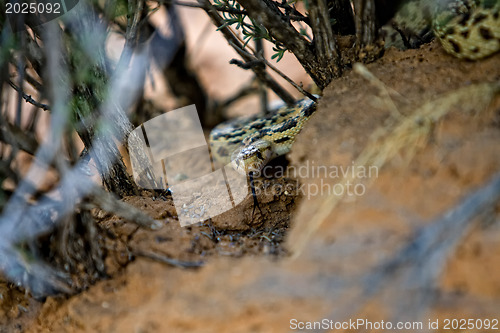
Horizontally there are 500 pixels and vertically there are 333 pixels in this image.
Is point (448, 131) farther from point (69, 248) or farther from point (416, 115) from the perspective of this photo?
point (69, 248)

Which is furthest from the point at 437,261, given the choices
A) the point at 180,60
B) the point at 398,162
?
the point at 180,60

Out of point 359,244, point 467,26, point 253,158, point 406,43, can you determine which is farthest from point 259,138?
point 359,244

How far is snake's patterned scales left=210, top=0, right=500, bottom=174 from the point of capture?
2.77 m

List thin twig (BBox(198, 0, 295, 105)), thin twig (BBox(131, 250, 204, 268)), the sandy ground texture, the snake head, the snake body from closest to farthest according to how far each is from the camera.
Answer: the sandy ground texture < thin twig (BBox(131, 250, 204, 268)) < the snake body < thin twig (BBox(198, 0, 295, 105)) < the snake head

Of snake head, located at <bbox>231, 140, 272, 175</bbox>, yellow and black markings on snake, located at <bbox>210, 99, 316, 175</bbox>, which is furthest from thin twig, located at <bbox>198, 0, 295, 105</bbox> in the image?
snake head, located at <bbox>231, 140, 272, 175</bbox>

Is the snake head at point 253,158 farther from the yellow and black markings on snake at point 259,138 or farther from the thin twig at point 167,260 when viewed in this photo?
the thin twig at point 167,260

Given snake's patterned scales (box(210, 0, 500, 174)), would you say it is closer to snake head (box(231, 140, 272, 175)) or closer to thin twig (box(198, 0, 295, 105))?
snake head (box(231, 140, 272, 175))

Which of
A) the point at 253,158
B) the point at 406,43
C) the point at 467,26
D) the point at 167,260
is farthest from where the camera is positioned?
the point at 253,158

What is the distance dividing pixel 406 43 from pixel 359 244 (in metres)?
1.83

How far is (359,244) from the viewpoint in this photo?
222 cm

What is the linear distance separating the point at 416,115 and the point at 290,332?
4.43 feet

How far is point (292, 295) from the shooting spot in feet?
7.09

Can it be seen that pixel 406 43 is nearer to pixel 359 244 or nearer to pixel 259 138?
pixel 359 244

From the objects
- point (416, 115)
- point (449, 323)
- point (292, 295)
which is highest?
point (416, 115)
